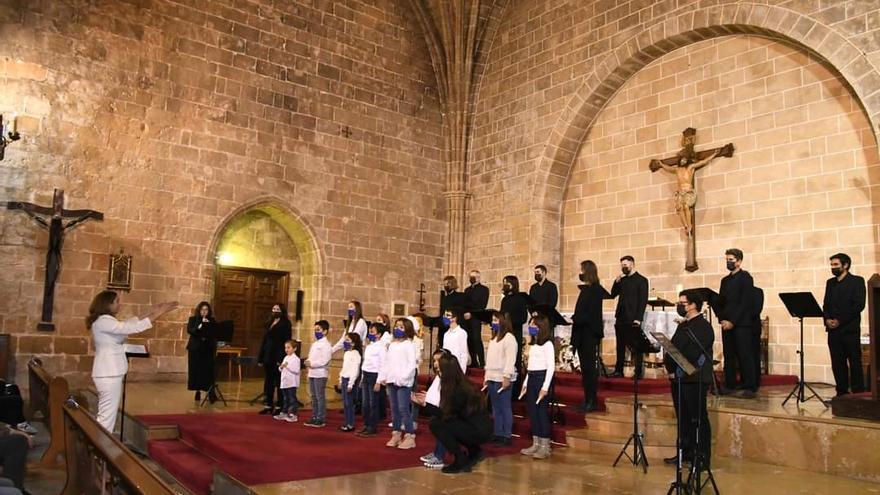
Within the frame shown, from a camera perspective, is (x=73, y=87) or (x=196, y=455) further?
(x=73, y=87)

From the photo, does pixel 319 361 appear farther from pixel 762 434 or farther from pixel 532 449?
pixel 762 434

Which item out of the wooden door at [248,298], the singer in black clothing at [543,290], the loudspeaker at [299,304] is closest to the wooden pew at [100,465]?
the singer in black clothing at [543,290]

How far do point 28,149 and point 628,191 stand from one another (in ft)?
31.2

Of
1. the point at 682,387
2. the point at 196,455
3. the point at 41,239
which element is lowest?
the point at 196,455

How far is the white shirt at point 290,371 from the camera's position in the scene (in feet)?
25.9

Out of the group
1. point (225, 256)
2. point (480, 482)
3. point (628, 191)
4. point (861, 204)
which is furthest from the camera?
point (225, 256)

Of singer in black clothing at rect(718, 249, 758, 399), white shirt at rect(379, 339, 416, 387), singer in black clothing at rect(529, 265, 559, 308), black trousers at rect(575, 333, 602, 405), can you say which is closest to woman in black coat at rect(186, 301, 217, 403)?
white shirt at rect(379, 339, 416, 387)

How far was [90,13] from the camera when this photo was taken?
10992mm

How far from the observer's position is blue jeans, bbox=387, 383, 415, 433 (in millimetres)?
6719

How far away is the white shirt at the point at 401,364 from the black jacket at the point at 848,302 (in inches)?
168

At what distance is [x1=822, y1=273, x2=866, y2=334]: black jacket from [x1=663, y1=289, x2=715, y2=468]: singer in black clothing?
87.7 inches

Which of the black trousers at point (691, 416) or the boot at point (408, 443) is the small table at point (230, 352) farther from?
the black trousers at point (691, 416)

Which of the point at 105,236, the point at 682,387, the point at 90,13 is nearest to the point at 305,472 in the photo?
the point at 682,387

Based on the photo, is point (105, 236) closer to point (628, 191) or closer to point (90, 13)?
point (90, 13)
